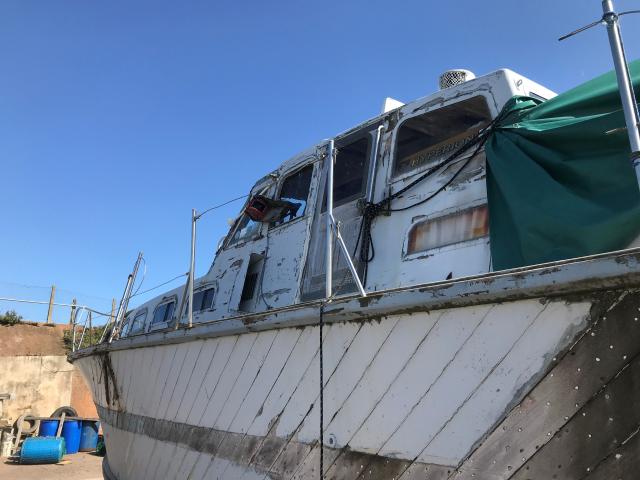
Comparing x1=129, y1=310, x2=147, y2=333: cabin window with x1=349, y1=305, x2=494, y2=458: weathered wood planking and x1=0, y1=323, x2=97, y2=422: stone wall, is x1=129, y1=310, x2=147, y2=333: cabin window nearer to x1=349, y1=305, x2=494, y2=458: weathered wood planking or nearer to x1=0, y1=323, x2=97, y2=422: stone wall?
x1=349, y1=305, x2=494, y2=458: weathered wood planking

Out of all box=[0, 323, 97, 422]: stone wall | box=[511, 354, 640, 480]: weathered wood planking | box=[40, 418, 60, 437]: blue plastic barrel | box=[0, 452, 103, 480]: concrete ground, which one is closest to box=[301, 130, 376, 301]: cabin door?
box=[511, 354, 640, 480]: weathered wood planking

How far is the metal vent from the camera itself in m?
4.44

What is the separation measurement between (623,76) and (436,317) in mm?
1361

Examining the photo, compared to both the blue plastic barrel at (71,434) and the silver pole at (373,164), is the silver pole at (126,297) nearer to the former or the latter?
the silver pole at (373,164)

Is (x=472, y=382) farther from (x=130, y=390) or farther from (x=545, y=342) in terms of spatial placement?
(x=130, y=390)

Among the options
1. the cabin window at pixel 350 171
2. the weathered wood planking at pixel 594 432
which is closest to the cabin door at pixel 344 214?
the cabin window at pixel 350 171

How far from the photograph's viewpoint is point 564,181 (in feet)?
8.84

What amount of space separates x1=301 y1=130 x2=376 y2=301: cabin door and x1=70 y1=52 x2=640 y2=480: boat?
0.02 metres

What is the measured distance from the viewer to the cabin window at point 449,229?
3.24m

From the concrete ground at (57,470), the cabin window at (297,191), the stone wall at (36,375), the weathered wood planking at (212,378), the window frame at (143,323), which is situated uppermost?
the cabin window at (297,191)

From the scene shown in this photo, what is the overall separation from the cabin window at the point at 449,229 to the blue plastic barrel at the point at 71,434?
1603 cm

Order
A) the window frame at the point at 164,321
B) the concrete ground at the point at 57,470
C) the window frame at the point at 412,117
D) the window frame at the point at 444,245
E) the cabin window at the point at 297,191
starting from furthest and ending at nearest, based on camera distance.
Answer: the concrete ground at the point at 57,470
the window frame at the point at 164,321
the cabin window at the point at 297,191
the window frame at the point at 412,117
the window frame at the point at 444,245

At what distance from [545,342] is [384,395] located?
926mm

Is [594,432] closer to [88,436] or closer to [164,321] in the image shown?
[164,321]
